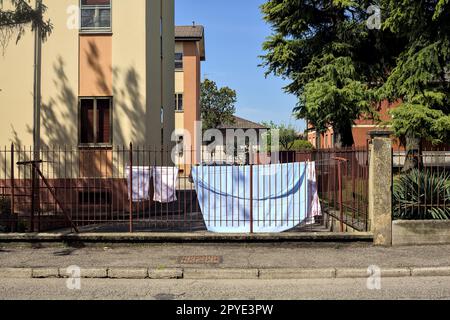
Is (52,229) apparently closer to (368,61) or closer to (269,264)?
(269,264)

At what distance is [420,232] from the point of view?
9.23 metres

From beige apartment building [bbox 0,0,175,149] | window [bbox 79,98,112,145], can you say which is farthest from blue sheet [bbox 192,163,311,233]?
window [bbox 79,98,112,145]

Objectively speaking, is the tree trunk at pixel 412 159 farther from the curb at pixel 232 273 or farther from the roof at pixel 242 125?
the roof at pixel 242 125

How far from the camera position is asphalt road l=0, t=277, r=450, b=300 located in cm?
628

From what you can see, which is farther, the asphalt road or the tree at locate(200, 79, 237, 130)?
the tree at locate(200, 79, 237, 130)

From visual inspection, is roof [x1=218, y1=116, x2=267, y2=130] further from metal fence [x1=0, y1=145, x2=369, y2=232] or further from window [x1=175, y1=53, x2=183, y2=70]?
metal fence [x1=0, y1=145, x2=369, y2=232]

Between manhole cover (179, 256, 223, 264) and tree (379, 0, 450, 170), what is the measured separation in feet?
28.3

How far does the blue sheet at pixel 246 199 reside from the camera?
9883mm

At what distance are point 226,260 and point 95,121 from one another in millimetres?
7475

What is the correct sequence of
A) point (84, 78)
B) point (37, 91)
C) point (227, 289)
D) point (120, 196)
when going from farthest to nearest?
point (84, 78), point (37, 91), point (120, 196), point (227, 289)

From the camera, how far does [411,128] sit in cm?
1655

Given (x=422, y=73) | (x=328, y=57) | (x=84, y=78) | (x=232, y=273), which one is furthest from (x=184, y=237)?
(x=328, y=57)

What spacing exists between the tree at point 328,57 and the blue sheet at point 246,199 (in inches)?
508

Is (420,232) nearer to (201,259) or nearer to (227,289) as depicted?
(201,259)
